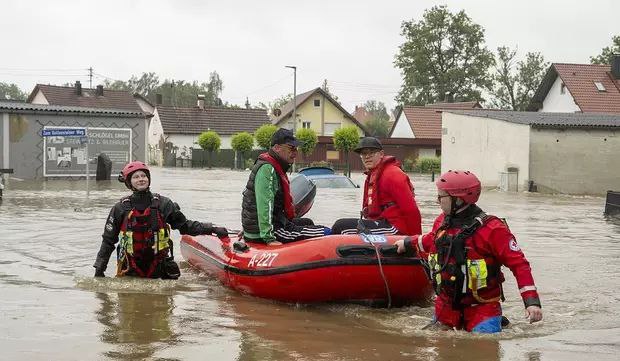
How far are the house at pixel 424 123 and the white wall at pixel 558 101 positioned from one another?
11472 mm

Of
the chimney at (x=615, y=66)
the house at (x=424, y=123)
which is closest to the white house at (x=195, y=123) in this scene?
the house at (x=424, y=123)

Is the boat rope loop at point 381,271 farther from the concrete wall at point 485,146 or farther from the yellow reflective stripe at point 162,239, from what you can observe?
the concrete wall at point 485,146

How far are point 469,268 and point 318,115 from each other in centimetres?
7167

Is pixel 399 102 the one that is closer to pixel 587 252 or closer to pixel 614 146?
pixel 614 146

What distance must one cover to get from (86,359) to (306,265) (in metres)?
2.58

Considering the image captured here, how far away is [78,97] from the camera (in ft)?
224

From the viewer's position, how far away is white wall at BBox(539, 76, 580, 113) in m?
51.4

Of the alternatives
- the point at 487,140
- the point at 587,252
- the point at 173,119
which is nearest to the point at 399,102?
the point at 173,119

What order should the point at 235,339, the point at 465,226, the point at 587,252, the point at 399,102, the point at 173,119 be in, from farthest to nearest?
1. the point at 399,102
2. the point at 173,119
3. the point at 587,252
4. the point at 235,339
5. the point at 465,226

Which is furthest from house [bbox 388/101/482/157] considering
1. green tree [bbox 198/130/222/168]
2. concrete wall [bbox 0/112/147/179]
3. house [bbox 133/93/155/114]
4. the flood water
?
the flood water

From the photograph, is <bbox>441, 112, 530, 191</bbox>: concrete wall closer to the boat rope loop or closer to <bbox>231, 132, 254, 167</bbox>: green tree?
<bbox>231, 132, 254, 167</bbox>: green tree

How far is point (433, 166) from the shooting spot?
59094mm

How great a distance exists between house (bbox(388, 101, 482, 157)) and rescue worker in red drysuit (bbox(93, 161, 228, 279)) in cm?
5786

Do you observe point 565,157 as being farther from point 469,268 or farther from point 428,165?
point 469,268
